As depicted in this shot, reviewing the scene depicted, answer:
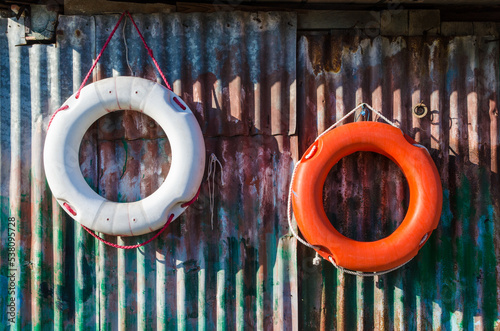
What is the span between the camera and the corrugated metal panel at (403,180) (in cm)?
202

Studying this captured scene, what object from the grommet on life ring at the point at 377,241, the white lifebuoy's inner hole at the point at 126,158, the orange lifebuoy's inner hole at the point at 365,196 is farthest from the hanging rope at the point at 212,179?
the orange lifebuoy's inner hole at the point at 365,196

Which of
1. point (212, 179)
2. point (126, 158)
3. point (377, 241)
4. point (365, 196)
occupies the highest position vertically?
point (126, 158)

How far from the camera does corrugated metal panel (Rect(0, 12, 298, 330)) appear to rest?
2.00 metres

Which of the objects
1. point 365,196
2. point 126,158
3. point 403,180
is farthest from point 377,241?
point 126,158

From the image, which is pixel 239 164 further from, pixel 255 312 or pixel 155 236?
pixel 255 312

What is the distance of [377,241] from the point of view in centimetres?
187

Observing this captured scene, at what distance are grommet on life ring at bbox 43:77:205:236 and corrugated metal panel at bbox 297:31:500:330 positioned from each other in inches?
25.8

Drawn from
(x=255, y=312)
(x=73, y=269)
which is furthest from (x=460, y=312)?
(x=73, y=269)

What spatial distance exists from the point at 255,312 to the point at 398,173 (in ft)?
3.71

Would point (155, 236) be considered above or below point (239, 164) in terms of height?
below

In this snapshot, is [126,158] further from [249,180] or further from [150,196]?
[249,180]

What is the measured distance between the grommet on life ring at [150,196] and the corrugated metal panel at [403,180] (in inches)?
25.8

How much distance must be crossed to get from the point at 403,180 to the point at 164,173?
135cm

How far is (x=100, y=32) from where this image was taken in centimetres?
200
